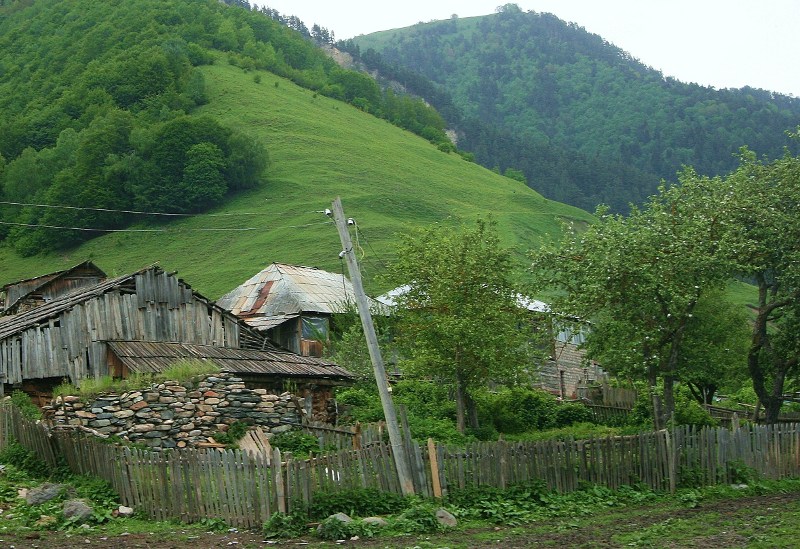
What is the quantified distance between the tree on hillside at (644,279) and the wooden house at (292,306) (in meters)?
20.2

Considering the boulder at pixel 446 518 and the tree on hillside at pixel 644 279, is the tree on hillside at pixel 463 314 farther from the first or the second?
the boulder at pixel 446 518

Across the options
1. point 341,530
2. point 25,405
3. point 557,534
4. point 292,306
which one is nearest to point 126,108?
point 292,306

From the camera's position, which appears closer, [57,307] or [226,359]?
[57,307]

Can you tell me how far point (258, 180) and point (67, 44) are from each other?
2942 inches

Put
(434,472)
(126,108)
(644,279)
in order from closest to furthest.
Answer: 1. (434,472)
2. (644,279)
3. (126,108)

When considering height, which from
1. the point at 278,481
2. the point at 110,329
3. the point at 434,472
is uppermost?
the point at 110,329

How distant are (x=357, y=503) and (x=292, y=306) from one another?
31884 millimetres

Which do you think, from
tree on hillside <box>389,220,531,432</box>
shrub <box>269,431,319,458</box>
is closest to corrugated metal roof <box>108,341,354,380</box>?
shrub <box>269,431,319,458</box>

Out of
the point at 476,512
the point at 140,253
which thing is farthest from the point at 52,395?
the point at 140,253

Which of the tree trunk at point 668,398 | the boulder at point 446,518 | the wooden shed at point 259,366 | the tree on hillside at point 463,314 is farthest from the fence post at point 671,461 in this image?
the wooden shed at point 259,366

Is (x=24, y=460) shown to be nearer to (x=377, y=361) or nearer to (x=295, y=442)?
(x=295, y=442)

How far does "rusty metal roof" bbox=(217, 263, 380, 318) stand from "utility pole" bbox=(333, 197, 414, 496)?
87.9ft

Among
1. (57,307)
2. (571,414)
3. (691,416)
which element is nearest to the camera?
(57,307)

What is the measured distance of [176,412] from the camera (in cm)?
2452
